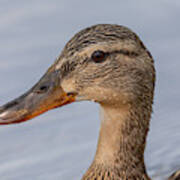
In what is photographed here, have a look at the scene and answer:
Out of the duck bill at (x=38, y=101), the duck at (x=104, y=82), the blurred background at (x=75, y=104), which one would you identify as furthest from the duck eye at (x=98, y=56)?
the blurred background at (x=75, y=104)

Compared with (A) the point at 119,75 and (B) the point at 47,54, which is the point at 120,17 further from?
(A) the point at 119,75

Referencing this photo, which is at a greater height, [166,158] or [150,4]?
[150,4]

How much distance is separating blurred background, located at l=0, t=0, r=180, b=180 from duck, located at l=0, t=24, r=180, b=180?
2046 mm

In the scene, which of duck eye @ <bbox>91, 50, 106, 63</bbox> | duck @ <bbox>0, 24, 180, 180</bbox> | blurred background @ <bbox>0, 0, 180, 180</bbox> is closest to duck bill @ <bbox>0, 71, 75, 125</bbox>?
duck @ <bbox>0, 24, 180, 180</bbox>

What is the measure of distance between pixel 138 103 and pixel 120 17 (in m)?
3.29

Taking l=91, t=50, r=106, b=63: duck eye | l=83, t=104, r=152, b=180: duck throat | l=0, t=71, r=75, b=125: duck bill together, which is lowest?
l=83, t=104, r=152, b=180: duck throat

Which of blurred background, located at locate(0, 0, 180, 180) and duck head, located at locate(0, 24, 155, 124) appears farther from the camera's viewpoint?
blurred background, located at locate(0, 0, 180, 180)

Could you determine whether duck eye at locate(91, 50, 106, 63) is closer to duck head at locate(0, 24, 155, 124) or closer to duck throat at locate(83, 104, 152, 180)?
duck head at locate(0, 24, 155, 124)

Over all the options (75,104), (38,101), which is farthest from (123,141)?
(75,104)

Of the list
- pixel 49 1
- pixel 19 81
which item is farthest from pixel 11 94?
pixel 49 1

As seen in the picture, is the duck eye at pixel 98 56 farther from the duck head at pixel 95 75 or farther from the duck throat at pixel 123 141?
the duck throat at pixel 123 141

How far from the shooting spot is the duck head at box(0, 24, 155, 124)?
4016 mm

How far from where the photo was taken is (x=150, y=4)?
25.1 feet

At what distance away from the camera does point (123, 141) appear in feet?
13.9
